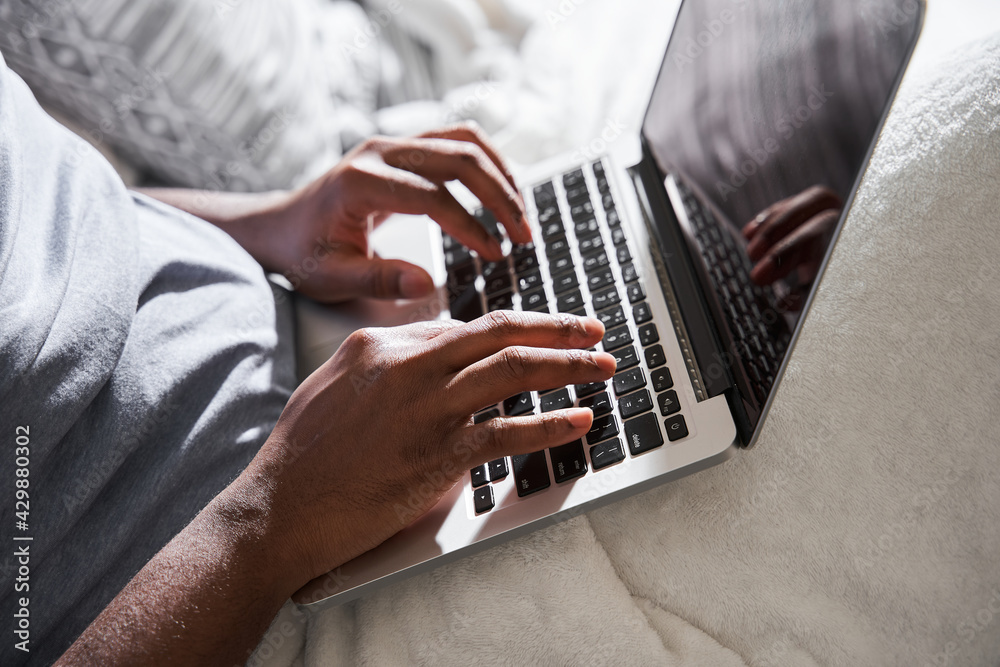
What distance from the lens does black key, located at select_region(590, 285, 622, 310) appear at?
0.63 meters

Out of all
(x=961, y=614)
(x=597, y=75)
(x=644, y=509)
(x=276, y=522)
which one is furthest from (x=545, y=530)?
(x=597, y=75)

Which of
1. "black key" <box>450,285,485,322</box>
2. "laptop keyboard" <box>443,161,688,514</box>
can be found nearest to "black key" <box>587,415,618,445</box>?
"laptop keyboard" <box>443,161,688,514</box>

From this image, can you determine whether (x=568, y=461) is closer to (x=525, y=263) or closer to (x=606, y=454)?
(x=606, y=454)

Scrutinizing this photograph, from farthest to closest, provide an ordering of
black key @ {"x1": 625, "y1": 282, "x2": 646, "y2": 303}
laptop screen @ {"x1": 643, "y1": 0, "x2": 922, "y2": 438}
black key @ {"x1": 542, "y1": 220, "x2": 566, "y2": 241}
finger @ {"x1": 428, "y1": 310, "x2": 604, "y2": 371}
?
black key @ {"x1": 542, "y1": 220, "x2": 566, "y2": 241} → black key @ {"x1": 625, "y1": 282, "x2": 646, "y2": 303} → finger @ {"x1": 428, "y1": 310, "x2": 604, "y2": 371} → laptop screen @ {"x1": 643, "y1": 0, "x2": 922, "y2": 438}

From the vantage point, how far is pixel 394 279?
701mm

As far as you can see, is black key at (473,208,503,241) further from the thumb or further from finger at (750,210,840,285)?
finger at (750,210,840,285)

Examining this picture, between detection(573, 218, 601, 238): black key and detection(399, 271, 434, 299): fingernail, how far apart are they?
175 mm

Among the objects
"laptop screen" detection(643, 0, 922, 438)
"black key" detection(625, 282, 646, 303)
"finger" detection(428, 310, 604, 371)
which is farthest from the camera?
"black key" detection(625, 282, 646, 303)

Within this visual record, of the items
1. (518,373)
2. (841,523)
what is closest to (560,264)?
(518,373)

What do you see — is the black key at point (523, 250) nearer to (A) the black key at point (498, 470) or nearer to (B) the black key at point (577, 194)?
(B) the black key at point (577, 194)

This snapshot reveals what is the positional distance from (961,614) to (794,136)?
0.41 meters

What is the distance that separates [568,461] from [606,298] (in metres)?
0.18

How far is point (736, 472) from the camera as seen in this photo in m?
0.55

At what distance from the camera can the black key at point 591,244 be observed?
68cm
